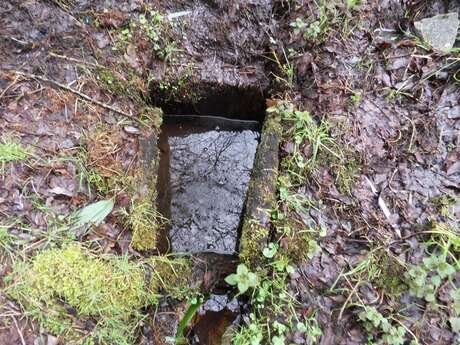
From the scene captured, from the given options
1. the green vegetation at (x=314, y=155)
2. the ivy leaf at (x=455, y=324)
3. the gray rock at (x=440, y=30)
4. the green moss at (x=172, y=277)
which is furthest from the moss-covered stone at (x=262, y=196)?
the gray rock at (x=440, y=30)

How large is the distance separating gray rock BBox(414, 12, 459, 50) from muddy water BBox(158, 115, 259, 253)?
4.87ft

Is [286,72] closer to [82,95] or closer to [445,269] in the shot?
[82,95]

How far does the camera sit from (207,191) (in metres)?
2.93

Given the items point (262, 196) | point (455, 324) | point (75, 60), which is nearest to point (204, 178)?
point (262, 196)

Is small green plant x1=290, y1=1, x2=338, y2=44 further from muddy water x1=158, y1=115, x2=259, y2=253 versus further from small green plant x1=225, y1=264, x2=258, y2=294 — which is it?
small green plant x1=225, y1=264, x2=258, y2=294

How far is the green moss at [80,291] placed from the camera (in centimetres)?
193

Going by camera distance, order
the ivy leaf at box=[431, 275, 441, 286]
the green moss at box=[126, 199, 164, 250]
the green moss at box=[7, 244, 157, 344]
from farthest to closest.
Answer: the green moss at box=[126, 199, 164, 250] < the ivy leaf at box=[431, 275, 441, 286] < the green moss at box=[7, 244, 157, 344]

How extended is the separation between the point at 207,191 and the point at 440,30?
2.19 m

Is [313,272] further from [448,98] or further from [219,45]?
[219,45]

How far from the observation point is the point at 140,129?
2549mm

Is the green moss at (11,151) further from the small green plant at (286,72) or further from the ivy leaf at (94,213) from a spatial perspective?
the small green plant at (286,72)

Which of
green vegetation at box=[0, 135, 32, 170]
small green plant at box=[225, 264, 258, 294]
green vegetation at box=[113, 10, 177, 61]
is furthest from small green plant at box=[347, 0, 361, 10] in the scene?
green vegetation at box=[0, 135, 32, 170]


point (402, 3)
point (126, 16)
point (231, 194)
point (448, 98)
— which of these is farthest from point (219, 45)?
point (448, 98)

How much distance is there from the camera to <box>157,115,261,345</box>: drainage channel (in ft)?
8.09
